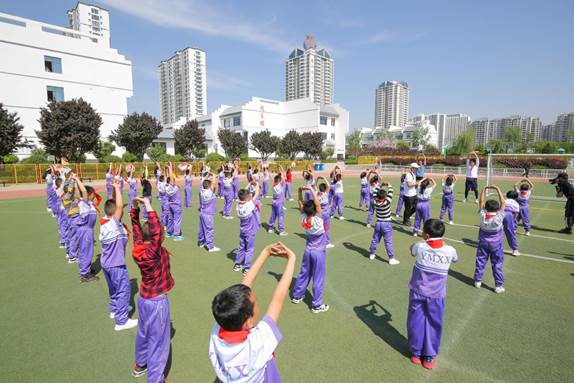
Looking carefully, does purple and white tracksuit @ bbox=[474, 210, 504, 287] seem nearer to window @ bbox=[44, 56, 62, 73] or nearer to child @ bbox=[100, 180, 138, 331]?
child @ bbox=[100, 180, 138, 331]

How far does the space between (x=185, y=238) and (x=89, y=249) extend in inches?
137

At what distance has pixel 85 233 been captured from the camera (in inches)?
253

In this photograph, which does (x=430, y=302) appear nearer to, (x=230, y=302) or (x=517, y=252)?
(x=230, y=302)

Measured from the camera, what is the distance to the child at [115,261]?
4660 millimetres

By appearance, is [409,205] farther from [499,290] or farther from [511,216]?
[499,290]

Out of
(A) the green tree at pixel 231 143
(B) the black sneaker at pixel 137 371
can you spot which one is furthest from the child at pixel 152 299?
(A) the green tree at pixel 231 143

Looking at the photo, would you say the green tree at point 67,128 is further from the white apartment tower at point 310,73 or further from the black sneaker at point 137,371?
the white apartment tower at point 310,73

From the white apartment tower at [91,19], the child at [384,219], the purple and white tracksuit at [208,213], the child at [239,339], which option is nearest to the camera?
the child at [239,339]

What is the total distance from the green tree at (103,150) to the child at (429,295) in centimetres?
3787

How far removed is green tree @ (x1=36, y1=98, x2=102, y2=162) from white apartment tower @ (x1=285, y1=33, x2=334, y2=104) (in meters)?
114

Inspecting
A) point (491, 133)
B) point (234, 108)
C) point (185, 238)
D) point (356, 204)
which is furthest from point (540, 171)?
point (491, 133)

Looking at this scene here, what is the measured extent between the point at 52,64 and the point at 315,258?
46379 millimetres

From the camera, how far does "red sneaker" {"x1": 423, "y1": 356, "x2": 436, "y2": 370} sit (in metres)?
3.85

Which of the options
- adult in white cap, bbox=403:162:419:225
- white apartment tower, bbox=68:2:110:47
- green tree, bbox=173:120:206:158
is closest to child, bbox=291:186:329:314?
adult in white cap, bbox=403:162:419:225
